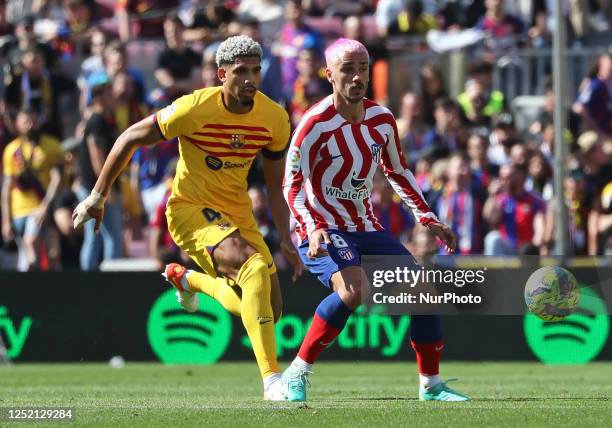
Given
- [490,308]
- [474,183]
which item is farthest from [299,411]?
[474,183]

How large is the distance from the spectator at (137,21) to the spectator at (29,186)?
2.87 meters

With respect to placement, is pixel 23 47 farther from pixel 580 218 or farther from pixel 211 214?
pixel 211 214

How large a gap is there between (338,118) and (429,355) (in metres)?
1.74

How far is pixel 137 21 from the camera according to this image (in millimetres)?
19109

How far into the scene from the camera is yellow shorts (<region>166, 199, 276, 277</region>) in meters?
9.47

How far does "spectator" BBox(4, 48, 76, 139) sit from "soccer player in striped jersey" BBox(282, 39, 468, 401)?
861 cm

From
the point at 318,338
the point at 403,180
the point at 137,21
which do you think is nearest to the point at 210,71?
the point at 137,21

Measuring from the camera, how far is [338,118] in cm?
931

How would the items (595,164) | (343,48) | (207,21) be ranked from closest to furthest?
(343,48), (595,164), (207,21)

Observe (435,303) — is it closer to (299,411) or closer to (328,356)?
(299,411)

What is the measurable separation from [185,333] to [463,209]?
3.47 metres

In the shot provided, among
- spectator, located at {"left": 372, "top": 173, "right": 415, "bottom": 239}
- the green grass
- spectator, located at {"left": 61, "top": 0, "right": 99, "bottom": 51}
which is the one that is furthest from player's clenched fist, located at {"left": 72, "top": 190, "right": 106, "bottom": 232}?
spectator, located at {"left": 61, "top": 0, "right": 99, "bottom": 51}

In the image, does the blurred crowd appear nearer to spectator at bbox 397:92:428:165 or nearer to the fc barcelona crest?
spectator at bbox 397:92:428:165

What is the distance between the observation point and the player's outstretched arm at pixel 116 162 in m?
9.33
